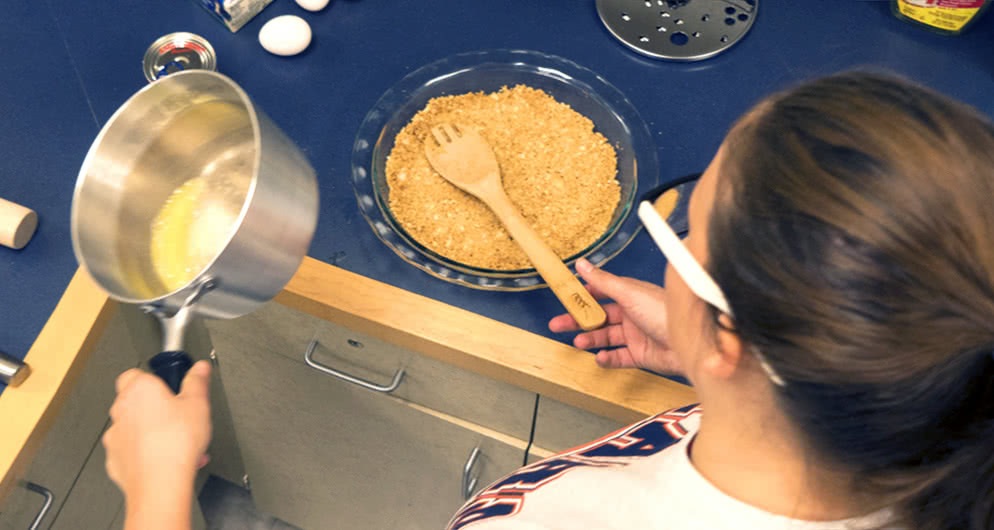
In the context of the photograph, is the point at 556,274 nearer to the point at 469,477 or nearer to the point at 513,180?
the point at 513,180

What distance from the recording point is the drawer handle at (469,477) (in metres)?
1.08

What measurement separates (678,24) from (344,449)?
80 cm

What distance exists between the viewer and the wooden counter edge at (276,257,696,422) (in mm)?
835

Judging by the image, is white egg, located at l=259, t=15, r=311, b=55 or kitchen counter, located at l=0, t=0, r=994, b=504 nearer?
kitchen counter, located at l=0, t=0, r=994, b=504

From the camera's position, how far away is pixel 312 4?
3.45 feet

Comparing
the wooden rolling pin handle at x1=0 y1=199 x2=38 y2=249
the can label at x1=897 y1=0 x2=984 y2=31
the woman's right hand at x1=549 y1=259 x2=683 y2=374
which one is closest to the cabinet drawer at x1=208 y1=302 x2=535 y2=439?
the woman's right hand at x1=549 y1=259 x2=683 y2=374

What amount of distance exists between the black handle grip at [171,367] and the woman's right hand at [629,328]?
0.37 metres

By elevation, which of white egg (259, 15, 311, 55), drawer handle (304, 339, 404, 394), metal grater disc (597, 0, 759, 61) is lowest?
drawer handle (304, 339, 404, 394)

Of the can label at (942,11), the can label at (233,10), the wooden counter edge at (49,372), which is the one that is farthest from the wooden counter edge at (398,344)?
the can label at (942,11)

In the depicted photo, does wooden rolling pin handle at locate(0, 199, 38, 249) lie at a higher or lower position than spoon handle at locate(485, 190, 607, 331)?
lower

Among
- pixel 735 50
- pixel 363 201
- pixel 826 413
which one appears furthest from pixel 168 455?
pixel 735 50

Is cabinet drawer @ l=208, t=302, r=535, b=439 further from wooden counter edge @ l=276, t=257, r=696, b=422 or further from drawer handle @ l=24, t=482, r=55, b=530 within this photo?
drawer handle @ l=24, t=482, r=55, b=530

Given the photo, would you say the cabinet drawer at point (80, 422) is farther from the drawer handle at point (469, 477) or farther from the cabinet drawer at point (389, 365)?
the drawer handle at point (469, 477)

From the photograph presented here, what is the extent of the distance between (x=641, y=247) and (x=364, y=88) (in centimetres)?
41
